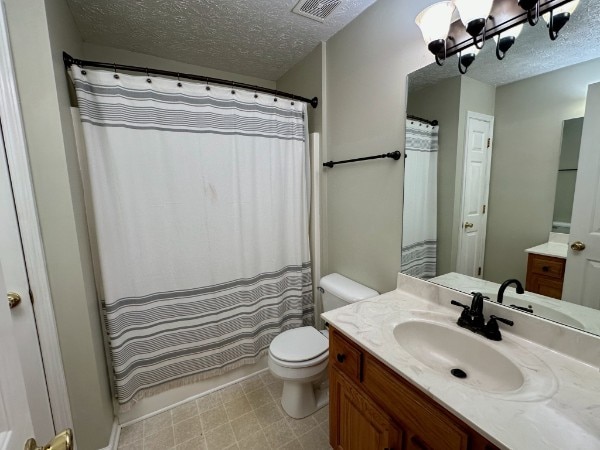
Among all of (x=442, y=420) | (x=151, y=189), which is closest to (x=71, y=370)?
(x=151, y=189)

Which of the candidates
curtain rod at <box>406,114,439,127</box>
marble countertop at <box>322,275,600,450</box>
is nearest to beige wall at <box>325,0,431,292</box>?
curtain rod at <box>406,114,439,127</box>

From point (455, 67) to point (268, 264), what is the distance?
1.55 meters

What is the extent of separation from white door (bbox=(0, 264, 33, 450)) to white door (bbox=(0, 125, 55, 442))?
2.19 ft

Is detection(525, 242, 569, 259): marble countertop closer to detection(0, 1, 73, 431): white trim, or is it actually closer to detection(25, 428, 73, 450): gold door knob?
detection(25, 428, 73, 450): gold door knob

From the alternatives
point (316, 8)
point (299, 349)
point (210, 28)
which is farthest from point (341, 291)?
point (210, 28)

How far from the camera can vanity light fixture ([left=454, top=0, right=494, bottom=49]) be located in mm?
951

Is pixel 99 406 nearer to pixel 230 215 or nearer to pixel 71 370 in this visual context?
pixel 71 370

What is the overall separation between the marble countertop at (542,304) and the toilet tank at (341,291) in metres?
0.52

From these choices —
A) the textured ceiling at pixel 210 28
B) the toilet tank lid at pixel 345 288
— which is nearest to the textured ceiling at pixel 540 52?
the textured ceiling at pixel 210 28

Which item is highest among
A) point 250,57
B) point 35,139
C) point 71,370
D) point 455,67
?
point 250,57

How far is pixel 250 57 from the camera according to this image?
78.1 inches

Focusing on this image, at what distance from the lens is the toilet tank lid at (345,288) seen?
5.30 feet

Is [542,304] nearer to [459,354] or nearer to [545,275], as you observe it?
[545,275]

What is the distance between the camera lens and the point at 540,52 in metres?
0.96
